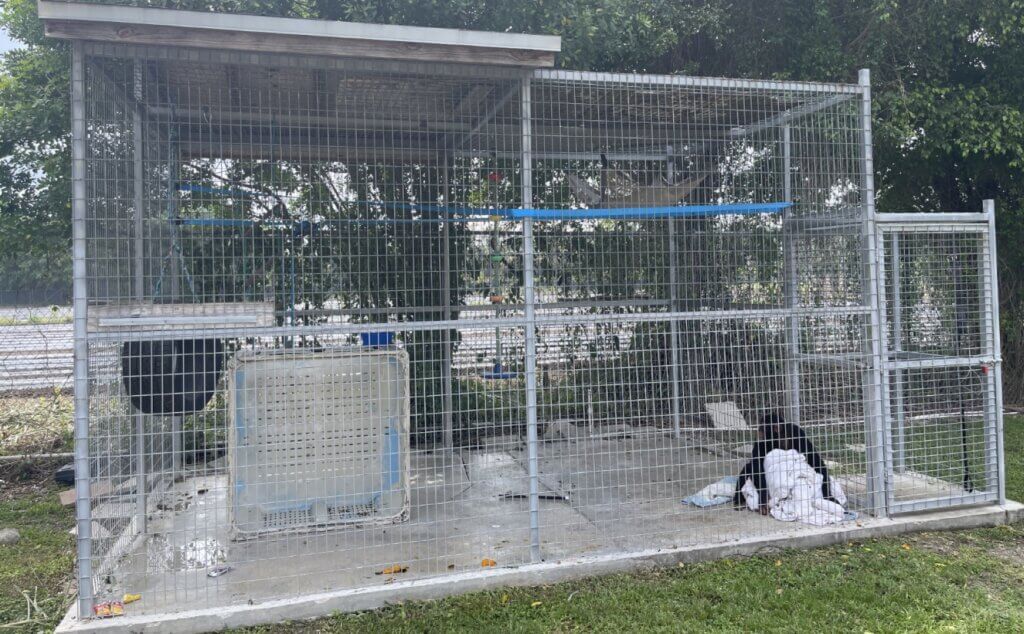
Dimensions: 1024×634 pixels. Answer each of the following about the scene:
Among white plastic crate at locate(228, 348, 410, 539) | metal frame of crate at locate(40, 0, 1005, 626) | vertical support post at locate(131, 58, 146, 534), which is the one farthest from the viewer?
white plastic crate at locate(228, 348, 410, 539)

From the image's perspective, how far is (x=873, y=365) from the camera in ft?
16.2

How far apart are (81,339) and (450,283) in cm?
413

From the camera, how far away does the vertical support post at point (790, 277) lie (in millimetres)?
5660

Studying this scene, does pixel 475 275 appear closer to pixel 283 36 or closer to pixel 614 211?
pixel 614 211

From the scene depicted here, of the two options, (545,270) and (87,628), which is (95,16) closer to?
(87,628)

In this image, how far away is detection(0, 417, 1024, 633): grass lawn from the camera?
3646mm

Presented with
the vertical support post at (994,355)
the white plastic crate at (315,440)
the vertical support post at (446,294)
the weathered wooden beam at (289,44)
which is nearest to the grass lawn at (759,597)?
the vertical support post at (994,355)

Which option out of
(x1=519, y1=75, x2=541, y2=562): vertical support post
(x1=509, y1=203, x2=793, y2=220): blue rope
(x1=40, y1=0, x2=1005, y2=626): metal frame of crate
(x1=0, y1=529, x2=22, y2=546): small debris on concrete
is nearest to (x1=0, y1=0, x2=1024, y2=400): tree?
(x1=40, y1=0, x2=1005, y2=626): metal frame of crate

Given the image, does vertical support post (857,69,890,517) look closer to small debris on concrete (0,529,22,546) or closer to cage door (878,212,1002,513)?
cage door (878,212,1002,513)

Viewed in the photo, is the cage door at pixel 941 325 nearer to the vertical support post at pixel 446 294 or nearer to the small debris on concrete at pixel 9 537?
the vertical support post at pixel 446 294

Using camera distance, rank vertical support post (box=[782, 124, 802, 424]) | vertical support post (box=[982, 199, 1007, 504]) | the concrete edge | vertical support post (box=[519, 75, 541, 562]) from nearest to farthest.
Answer: the concrete edge → vertical support post (box=[519, 75, 541, 562]) → vertical support post (box=[982, 199, 1007, 504]) → vertical support post (box=[782, 124, 802, 424])

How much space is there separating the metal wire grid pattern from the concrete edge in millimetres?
155

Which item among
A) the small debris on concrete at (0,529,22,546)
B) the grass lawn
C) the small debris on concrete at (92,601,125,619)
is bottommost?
the grass lawn

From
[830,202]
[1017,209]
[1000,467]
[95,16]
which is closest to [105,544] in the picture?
[95,16]
